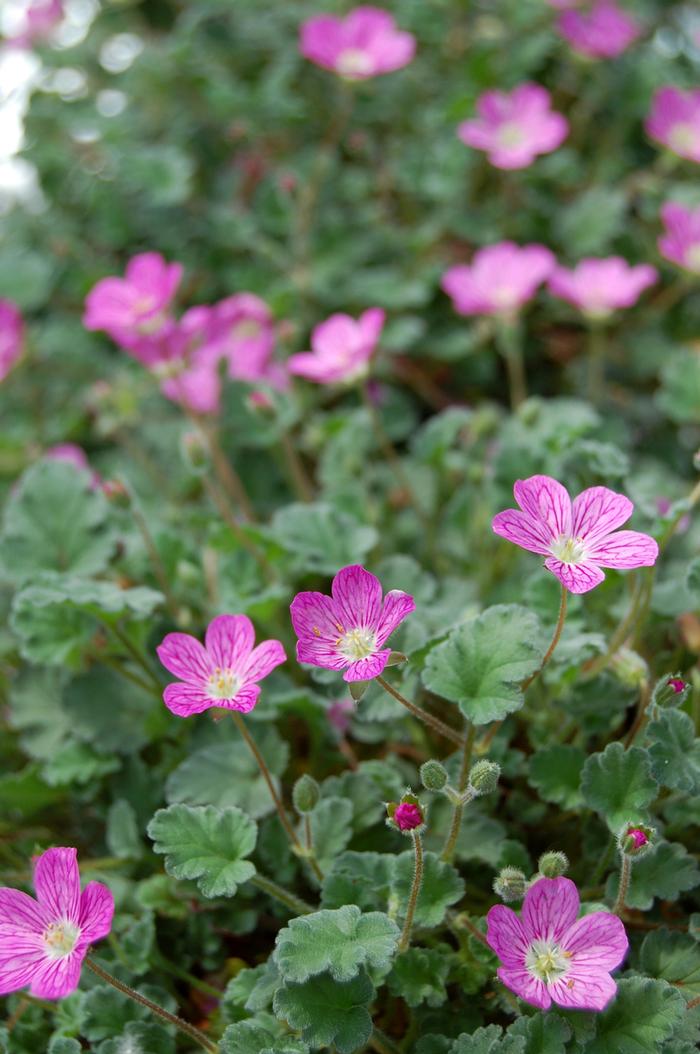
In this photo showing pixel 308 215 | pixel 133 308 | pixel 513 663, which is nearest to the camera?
pixel 513 663

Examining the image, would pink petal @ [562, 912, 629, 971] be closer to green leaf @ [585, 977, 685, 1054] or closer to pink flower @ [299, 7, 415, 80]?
green leaf @ [585, 977, 685, 1054]

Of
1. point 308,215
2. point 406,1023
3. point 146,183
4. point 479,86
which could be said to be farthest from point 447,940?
point 479,86

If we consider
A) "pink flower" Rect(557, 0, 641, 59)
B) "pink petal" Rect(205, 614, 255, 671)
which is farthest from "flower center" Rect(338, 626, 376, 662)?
"pink flower" Rect(557, 0, 641, 59)

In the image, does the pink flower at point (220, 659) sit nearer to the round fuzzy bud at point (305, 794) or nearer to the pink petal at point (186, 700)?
the pink petal at point (186, 700)

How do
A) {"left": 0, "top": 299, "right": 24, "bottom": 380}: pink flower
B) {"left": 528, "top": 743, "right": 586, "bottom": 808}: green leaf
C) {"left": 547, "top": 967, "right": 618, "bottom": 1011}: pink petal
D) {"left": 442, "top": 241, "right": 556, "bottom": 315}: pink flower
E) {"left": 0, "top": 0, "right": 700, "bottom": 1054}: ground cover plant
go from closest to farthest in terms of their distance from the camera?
{"left": 547, "top": 967, "right": 618, "bottom": 1011}: pink petal, {"left": 0, "top": 0, "right": 700, "bottom": 1054}: ground cover plant, {"left": 528, "top": 743, "right": 586, "bottom": 808}: green leaf, {"left": 442, "top": 241, "right": 556, "bottom": 315}: pink flower, {"left": 0, "top": 299, "right": 24, "bottom": 380}: pink flower

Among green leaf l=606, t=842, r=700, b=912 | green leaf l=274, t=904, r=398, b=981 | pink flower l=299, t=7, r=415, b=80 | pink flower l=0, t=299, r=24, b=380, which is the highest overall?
pink flower l=299, t=7, r=415, b=80

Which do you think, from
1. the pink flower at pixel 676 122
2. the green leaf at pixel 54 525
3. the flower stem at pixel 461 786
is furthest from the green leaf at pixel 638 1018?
the pink flower at pixel 676 122

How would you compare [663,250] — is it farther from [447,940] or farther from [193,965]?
[193,965]
